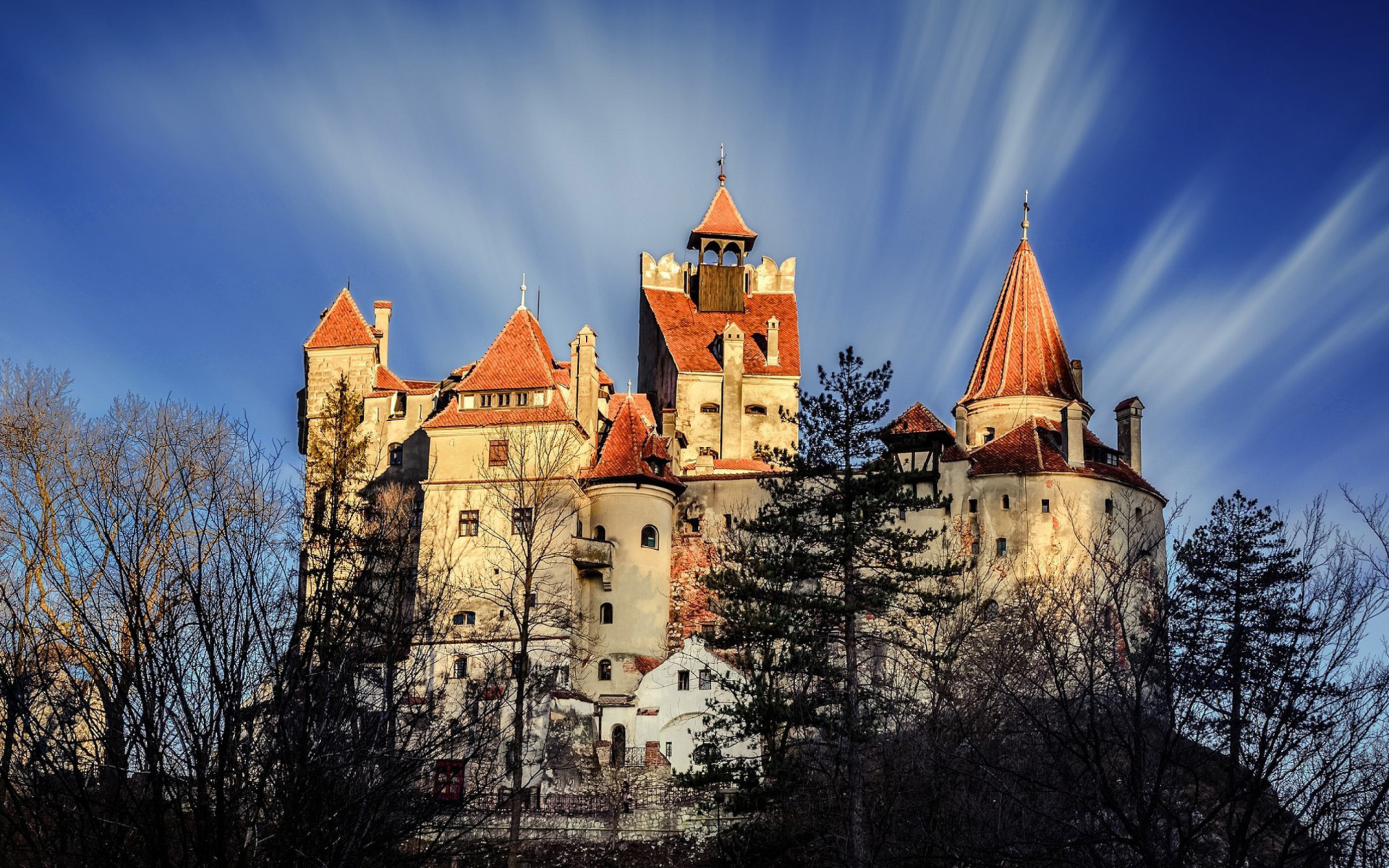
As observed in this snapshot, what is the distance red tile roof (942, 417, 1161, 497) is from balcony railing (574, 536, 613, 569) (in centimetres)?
1331

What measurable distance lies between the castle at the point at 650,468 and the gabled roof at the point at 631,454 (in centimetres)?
8

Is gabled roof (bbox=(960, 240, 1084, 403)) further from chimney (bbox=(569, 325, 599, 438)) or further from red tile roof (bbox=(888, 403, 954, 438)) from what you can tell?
chimney (bbox=(569, 325, 599, 438))

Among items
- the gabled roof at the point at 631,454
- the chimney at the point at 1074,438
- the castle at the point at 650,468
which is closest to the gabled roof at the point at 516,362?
the castle at the point at 650,468

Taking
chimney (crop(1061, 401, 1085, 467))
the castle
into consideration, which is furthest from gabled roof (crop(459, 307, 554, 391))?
chimney (crop(1061, 401, 1085, 467))

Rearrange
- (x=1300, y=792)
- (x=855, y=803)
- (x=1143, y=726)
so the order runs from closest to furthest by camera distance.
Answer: (x=1300, y=792) → (x=1143, y=726) → (x=855, y=803)

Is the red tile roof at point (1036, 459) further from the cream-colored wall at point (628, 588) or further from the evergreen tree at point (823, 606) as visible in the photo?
the evergreen tree at point (823, 606)

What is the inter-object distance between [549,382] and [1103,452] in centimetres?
2135

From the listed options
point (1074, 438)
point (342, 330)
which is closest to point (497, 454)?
point (342, 330)

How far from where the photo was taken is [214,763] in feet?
41.2

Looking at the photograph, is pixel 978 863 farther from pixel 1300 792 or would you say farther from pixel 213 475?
pixel 213 475

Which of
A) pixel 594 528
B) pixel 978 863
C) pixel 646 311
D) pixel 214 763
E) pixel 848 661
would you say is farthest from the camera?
pixel 646 311

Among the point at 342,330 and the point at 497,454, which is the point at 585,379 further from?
the point at 342,330

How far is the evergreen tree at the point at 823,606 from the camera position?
33.1 meters

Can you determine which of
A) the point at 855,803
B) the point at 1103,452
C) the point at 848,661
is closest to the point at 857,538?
the point at 848,661
